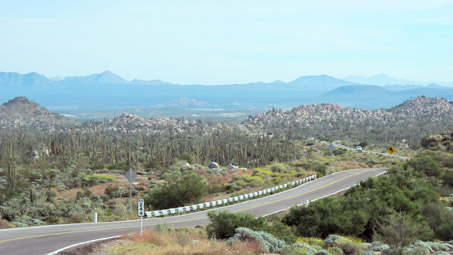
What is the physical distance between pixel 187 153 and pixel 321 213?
54.3 meters

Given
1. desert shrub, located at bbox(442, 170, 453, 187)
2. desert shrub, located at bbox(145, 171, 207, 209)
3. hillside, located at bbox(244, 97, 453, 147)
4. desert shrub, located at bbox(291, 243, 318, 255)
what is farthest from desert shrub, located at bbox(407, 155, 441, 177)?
hillside, located at bbox(244, 97, 453, 147)

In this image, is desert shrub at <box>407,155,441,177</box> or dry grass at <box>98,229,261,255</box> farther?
desert shrub at <box>407,155,441,177</box>

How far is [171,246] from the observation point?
1488 centimetres

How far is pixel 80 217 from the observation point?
26.5m

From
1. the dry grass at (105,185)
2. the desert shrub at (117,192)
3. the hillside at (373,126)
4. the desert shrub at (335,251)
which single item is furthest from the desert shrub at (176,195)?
the hillside at (373,126)

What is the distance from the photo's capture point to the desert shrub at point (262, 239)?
1567 cm

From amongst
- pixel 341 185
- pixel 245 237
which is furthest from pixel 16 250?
pixel 341 185

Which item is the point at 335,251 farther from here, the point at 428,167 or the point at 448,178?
the point at 428,167

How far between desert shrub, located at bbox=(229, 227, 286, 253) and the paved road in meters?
5.25

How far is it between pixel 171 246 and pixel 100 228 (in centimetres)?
739

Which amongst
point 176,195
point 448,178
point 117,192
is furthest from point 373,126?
point 176,195

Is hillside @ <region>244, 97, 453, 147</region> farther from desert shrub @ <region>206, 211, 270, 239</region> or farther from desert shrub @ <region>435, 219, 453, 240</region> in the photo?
desert shrub @ <region>206, 211, 270, 239</region>

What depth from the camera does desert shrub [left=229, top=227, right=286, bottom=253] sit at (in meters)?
15.7

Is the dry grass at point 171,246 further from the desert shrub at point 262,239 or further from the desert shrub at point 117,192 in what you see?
the desert shrub at point 117,192
